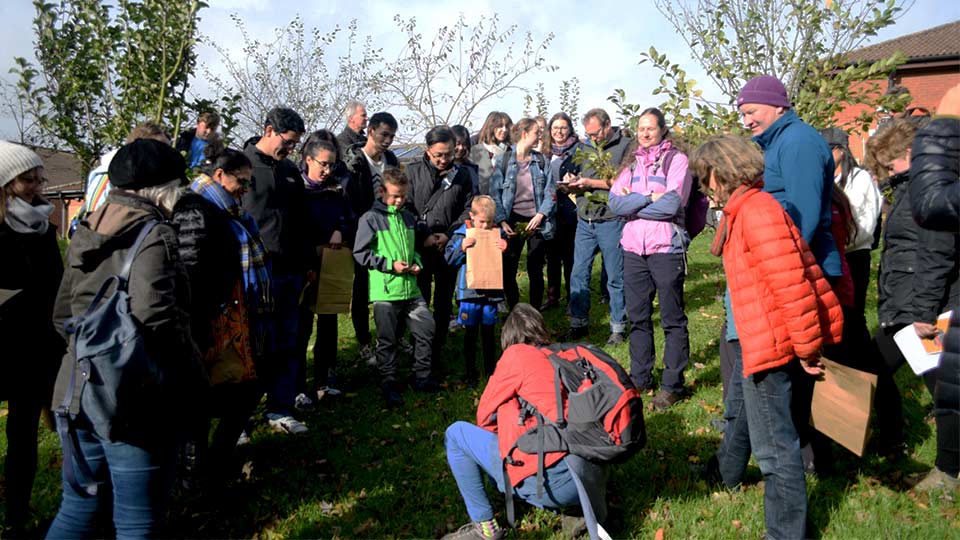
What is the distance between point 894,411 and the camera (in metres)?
4.96

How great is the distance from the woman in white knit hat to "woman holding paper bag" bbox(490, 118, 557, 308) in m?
4.94

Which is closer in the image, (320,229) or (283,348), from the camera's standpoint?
(283,348)

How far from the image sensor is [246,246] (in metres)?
4.28

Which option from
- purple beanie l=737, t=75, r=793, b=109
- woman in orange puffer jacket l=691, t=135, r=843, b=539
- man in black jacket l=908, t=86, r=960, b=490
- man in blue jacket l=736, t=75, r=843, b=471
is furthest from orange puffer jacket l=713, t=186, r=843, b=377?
purple beanie l=737, t=75, r=793, b=109

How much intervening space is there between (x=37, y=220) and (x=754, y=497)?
442cm

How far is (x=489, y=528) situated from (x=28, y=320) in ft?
9.05

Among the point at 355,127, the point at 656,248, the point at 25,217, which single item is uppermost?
the point at 355,127

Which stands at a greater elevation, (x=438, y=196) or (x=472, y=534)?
(x=438, y=196)

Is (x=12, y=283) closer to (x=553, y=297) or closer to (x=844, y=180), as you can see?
(x=844, y=180)

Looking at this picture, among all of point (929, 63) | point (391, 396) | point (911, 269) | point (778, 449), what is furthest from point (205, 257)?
point (929, 63)

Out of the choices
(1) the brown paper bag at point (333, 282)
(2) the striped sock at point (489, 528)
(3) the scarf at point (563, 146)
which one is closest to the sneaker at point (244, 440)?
(1) the brown paper bag at point (333, 282)

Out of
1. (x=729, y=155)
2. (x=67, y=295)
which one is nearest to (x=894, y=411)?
(x=729, y=155)

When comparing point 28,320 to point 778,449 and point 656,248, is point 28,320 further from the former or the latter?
point 656,248

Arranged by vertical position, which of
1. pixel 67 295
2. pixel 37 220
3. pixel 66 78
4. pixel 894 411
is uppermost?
pixel 66 78
